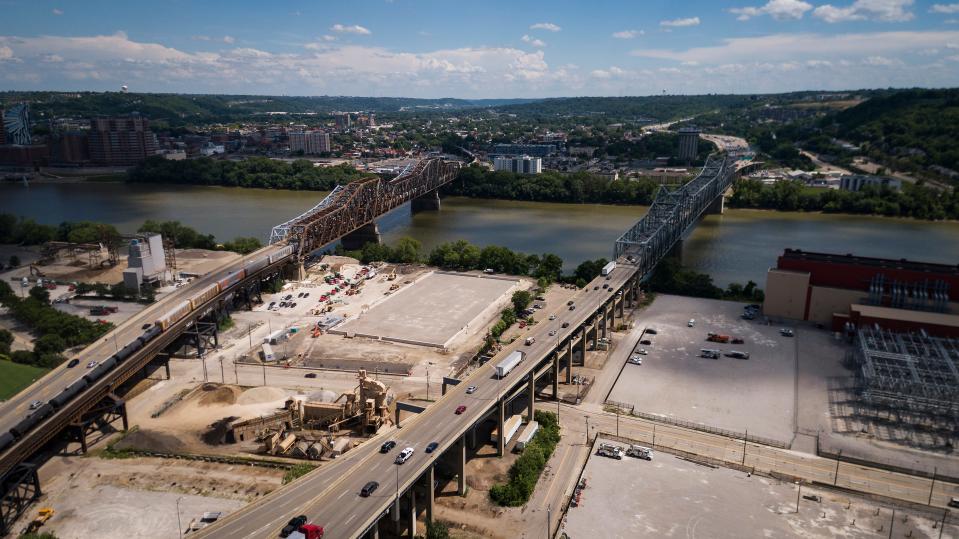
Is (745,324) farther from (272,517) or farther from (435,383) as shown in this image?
(272,517)

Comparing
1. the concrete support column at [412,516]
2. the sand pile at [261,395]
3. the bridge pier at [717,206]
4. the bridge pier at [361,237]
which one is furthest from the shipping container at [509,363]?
the bridge pier at [717,206]

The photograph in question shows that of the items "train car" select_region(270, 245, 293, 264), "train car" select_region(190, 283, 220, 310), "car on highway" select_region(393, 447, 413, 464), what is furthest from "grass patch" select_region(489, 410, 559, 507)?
"train car" select_region(270, 245, 293, 264)

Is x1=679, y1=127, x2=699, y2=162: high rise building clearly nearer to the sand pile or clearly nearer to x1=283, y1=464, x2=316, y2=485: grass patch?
the sand pile

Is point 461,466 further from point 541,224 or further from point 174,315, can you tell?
point 541,224

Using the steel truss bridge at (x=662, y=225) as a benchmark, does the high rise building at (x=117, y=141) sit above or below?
above

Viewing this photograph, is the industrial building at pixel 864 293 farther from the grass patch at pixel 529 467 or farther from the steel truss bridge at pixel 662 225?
the grass patch at pixel 529 467

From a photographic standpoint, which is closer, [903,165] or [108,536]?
[108,536]

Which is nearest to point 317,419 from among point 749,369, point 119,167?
point 749,369

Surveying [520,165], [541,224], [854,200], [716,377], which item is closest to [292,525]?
[716,377]
